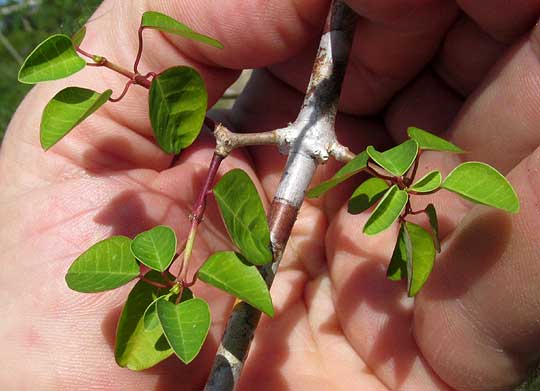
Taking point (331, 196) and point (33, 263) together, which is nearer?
point (33, 263)

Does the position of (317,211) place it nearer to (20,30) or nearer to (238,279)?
(238,279)

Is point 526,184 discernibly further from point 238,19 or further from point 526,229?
point 238,19

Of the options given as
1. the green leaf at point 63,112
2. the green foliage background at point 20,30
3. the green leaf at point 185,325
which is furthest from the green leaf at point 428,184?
the green foliage background at point 20,30

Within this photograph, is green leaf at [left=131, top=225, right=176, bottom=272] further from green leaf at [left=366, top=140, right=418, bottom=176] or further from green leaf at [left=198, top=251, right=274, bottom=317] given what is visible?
green leaf at [left=366, top=140, right=418, bottom=176]

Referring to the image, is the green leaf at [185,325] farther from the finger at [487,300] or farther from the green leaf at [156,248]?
the finger at [487,300]

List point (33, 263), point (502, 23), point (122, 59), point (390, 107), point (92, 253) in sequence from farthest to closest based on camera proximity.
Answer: point (390, 107) → point (122, 59) → point (33, 263) → point (502, 23) → point (92, 253)

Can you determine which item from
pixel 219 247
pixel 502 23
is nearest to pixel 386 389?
pixel 219 247
